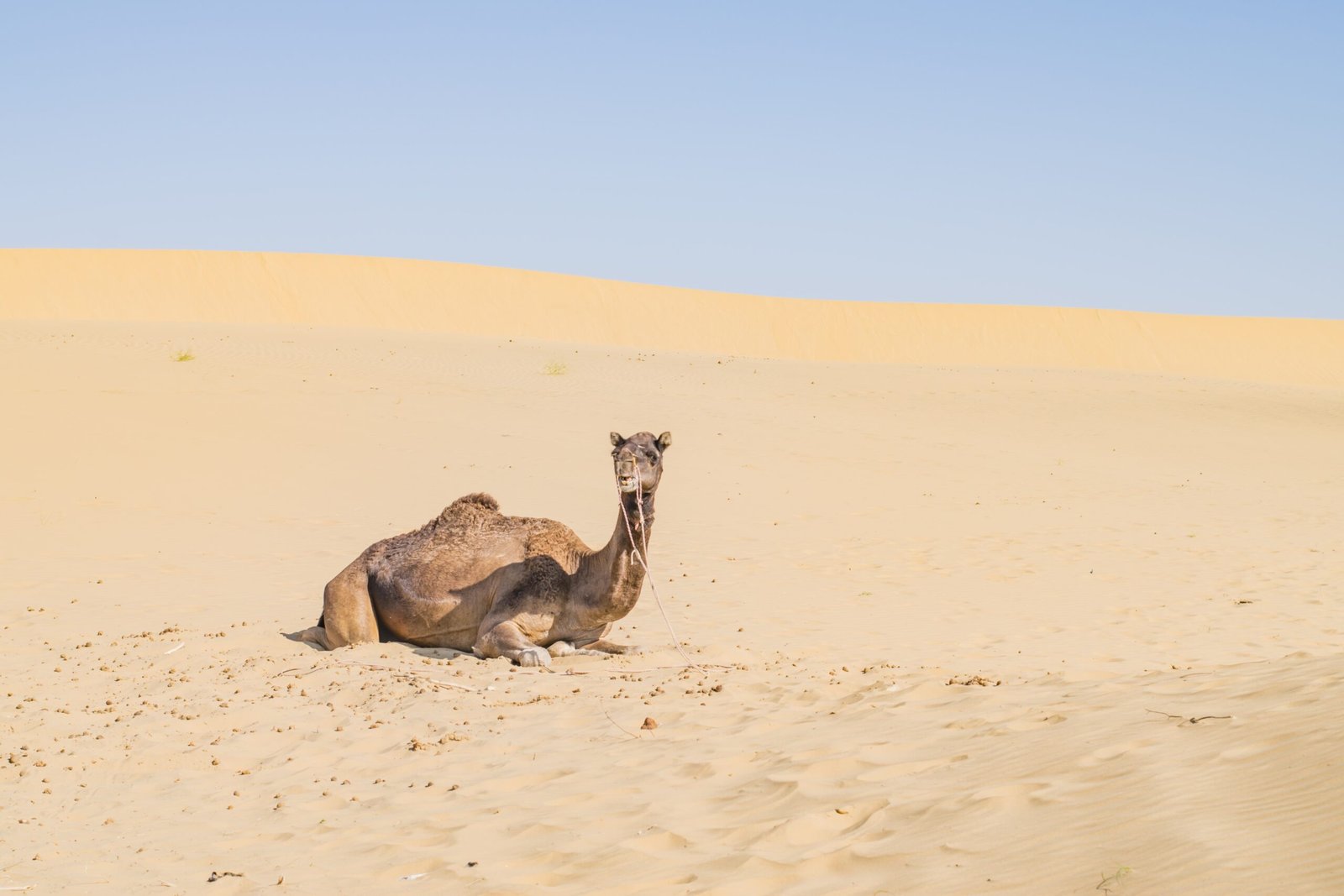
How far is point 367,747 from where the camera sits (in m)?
7.57

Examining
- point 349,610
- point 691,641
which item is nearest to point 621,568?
point 691,641

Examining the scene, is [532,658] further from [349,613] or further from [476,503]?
[476,503]

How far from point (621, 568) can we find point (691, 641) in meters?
1.93

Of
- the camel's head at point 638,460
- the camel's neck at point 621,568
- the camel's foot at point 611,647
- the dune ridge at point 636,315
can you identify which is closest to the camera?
the camel's head at point 638,460

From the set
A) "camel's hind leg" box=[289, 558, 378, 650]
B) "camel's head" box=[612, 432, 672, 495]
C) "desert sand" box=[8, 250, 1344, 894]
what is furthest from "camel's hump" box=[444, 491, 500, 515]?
"camel's head" box=[612, 432, 672, 495]

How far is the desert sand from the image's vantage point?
17.0 ft

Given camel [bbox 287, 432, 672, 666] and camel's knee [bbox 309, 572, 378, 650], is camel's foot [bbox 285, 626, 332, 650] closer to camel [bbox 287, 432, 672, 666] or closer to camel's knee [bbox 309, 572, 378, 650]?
camel [bbox 287, 432, 672, 666]

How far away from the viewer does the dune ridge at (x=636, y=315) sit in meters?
81.1

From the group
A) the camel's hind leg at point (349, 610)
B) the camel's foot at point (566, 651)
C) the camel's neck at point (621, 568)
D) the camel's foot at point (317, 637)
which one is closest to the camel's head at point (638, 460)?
the camel's neck at point (621, 568)

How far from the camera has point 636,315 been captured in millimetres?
92062

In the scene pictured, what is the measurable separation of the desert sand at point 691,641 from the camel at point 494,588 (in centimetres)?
32

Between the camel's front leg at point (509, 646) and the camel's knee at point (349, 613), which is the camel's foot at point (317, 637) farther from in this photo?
the camel's front leg at point (509, 646)

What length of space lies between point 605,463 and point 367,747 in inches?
636

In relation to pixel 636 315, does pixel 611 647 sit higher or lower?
lower
